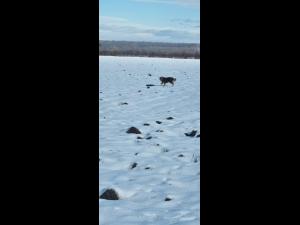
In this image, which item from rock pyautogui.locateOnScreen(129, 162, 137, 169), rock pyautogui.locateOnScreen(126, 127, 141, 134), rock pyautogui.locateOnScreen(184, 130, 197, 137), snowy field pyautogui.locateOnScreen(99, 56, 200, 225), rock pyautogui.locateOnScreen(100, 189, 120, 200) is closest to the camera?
snowy field pyautogui.locateOnScreen(99, 56, 200, 225)

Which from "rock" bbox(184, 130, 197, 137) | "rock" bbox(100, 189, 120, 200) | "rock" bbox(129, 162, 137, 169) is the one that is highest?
"rock" bbox(184, 130, 197, 137)

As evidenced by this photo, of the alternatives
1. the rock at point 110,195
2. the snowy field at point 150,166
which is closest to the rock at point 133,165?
the snowy field at point 150,166

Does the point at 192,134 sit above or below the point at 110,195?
above

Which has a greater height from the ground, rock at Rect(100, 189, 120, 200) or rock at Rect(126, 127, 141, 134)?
rock at Rect(126, 127, 141, 134)

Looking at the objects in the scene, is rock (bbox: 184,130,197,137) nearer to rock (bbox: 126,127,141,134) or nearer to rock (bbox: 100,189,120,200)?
rock (bbox: 126,127,141,134)

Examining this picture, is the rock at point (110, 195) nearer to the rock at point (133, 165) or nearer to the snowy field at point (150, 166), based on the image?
the snowy field at point (150, 166)

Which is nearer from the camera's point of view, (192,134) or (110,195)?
(110,195)

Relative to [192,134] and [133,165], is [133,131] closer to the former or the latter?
[192,134]

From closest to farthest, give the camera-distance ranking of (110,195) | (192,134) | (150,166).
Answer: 1. (110,195)
2. (150,166)
3. (192,134)

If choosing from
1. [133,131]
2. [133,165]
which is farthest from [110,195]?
[133,131]

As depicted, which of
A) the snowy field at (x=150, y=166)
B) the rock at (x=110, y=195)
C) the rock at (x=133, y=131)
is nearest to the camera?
the snowy field at (x=150, y=166)

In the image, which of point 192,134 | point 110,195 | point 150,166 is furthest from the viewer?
point 192,134

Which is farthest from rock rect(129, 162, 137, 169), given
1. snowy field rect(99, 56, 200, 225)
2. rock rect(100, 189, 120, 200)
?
rock rect(100, 189, 120, 200)
